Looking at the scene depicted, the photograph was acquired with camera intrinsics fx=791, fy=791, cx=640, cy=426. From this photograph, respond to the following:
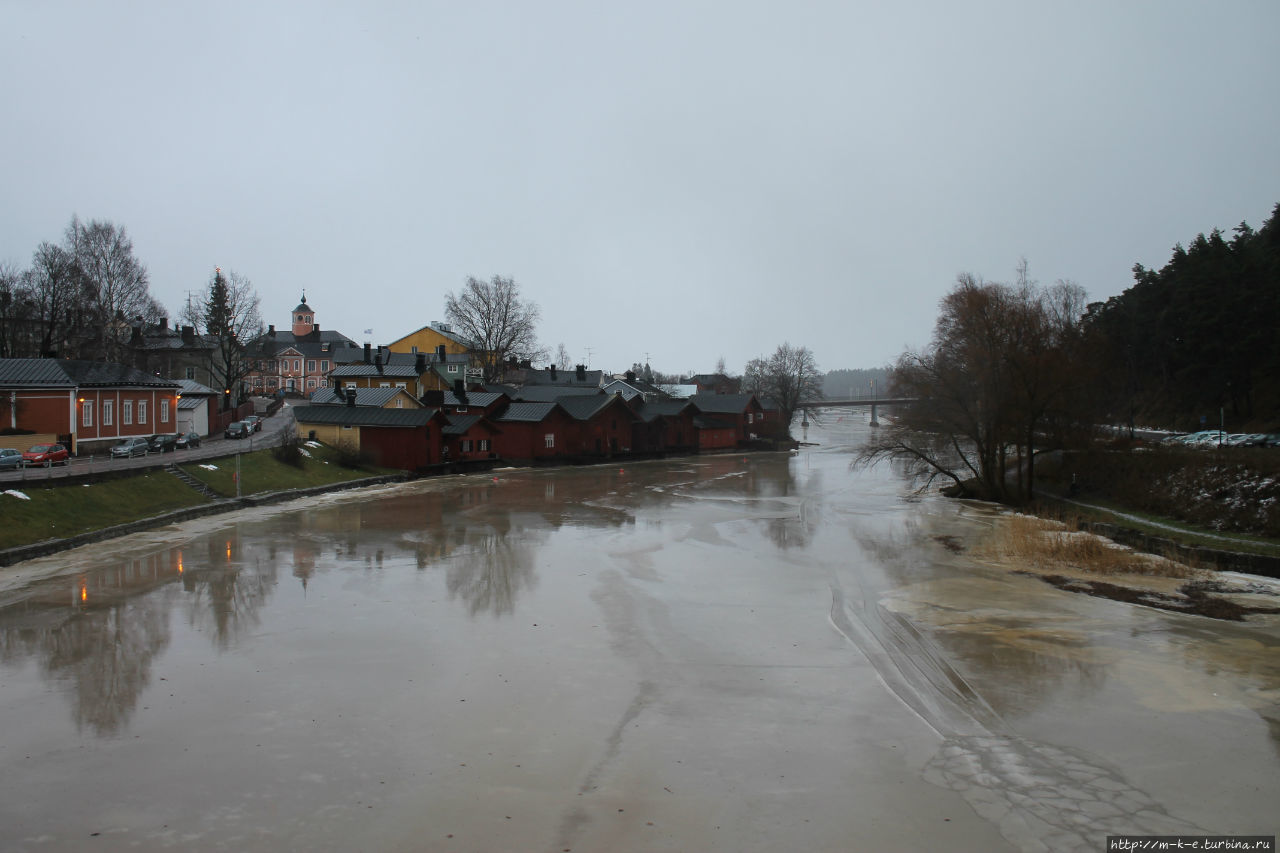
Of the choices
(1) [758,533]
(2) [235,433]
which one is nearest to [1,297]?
(2) [235,433]

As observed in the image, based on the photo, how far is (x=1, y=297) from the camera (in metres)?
42.4

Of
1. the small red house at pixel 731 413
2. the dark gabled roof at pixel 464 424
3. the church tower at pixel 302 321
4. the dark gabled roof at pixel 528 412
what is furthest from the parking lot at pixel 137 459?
the church tower at pixel 302 321

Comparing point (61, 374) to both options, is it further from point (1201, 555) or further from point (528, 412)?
point (1201, 555)

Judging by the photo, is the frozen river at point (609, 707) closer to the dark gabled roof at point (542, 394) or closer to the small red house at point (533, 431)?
the small red house at point (533, 431)

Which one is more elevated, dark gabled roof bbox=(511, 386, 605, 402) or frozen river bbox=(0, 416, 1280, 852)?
dark gabled roof bbox=(511, 386, 605, 402)

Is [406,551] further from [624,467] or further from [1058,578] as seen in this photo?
[624,467]

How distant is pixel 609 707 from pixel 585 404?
44.5 m

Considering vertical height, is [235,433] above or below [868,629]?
above

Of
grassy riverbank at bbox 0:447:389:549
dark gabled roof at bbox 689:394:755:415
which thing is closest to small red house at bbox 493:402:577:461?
grassy riverbank at bbox 0:447:389:549

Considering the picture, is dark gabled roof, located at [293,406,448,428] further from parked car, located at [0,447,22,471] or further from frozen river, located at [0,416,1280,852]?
frozen river, located at [0,416,1280,852]

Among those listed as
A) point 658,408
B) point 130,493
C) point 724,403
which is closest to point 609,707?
point 130,493

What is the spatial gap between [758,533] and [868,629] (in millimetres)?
11360

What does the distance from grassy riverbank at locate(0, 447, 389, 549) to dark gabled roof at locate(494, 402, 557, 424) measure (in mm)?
12983

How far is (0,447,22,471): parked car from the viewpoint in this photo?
28.2 meters
